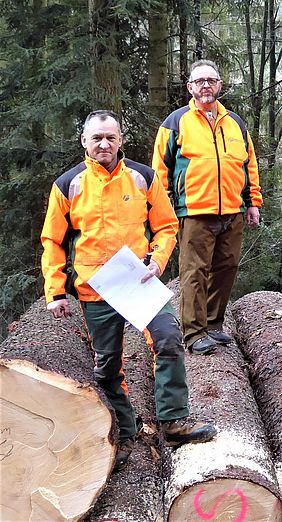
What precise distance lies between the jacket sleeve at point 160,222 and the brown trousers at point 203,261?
42.2 inches

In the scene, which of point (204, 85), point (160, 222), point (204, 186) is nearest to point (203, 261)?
point (204, 186)

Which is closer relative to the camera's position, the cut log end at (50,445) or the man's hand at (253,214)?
the cut log end at (50,445)

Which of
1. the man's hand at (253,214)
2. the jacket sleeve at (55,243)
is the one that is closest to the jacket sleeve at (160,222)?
the jacket sleeve at (55,243)

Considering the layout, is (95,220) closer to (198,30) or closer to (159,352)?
(159,352)

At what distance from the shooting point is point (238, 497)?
3049mm

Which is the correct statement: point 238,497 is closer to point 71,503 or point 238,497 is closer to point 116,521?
point 116,521

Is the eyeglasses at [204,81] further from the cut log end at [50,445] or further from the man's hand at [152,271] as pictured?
the cut log end at [50,445]

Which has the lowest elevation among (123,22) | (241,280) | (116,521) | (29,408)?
(241,280)

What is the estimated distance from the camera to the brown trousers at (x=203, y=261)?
465 cm

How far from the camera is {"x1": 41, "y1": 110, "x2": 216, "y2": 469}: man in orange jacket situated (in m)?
3.30

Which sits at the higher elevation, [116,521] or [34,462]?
[34,462]

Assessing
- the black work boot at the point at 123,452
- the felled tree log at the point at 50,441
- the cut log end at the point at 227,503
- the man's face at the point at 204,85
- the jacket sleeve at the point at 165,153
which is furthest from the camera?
the jacket sleeve at the point at 165,153

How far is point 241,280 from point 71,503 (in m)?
6.96

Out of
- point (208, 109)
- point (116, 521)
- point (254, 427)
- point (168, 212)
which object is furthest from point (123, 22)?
point (116, 521)
